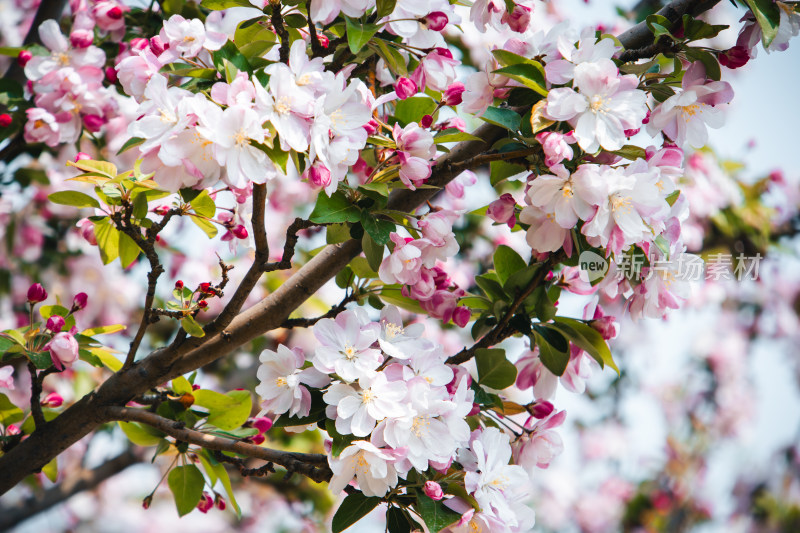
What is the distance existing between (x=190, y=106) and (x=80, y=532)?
4.84 metres

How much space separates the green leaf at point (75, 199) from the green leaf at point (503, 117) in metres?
0.66

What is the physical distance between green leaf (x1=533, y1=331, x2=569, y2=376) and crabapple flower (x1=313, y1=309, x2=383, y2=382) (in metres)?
0.32

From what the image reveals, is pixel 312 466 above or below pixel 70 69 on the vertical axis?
below

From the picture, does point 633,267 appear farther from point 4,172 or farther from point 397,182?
point 4,172

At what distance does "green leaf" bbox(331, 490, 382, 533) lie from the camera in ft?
3.23

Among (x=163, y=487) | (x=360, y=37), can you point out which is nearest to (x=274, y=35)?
(x=360, y=37)

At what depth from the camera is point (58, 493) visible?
7.95 feet

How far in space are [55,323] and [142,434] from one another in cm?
27

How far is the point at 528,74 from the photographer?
1.02 meters

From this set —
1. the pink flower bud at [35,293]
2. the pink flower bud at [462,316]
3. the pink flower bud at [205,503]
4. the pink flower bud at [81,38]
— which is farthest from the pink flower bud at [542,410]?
the pink flower bud at [81,38]

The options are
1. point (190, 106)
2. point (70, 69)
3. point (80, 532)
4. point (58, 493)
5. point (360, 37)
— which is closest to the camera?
point (190, 106)

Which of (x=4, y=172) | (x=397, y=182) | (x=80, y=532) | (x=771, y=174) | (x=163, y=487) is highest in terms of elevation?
(x=397, y=182)

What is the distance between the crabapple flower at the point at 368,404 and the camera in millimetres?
906

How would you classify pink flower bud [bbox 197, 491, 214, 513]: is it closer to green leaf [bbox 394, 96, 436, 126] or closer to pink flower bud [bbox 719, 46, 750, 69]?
green leaf [bbox 394, 96, 436, 126]
